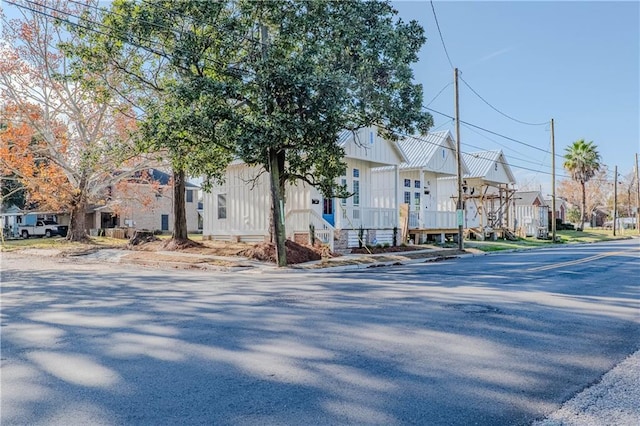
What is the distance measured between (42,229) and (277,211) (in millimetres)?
35950

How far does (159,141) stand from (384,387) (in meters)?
13.7

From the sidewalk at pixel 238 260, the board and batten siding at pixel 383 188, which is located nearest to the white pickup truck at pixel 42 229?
the sidewalk at pixel 238 260

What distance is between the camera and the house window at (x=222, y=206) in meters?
26.4

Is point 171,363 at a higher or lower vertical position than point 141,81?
lower

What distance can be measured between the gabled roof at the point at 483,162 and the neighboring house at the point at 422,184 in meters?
4.53

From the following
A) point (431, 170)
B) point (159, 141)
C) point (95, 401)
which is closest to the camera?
point (95, 401)

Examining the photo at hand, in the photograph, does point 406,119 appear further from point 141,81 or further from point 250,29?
point 141,81

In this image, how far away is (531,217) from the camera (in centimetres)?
4375

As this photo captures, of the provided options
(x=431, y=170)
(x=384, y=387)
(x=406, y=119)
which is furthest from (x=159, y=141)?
(x=431, y=170)

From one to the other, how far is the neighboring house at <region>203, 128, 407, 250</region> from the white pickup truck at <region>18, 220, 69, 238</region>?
2385 cm

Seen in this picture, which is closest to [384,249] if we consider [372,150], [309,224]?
[309,224]

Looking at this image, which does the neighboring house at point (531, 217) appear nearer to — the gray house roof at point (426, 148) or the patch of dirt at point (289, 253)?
the gray house roof at point (426, 148)

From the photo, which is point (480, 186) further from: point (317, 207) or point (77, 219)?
point (77, 219)

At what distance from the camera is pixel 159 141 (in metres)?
16.1
